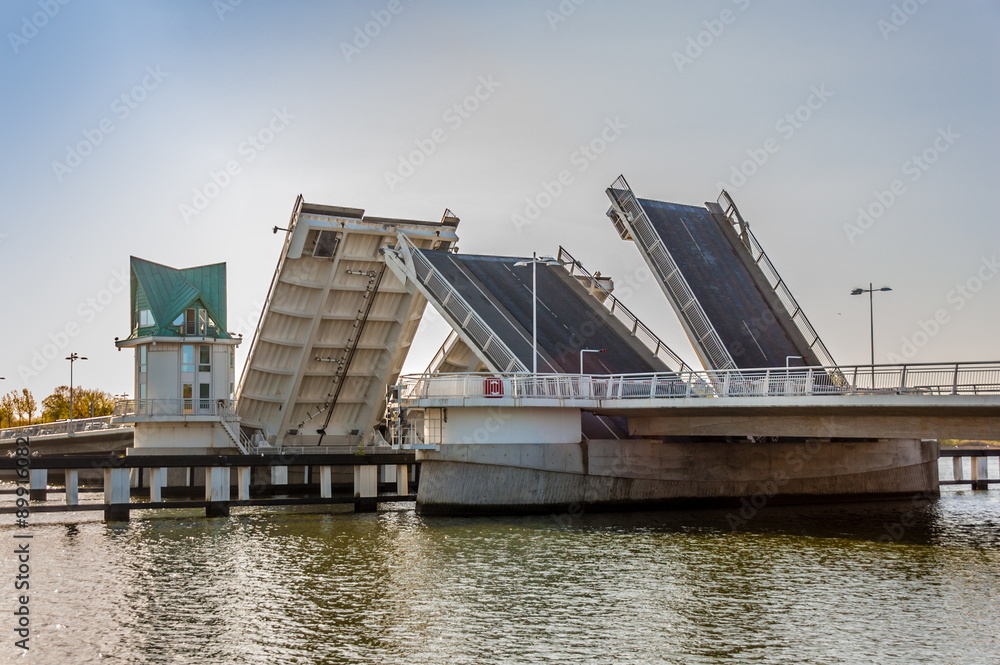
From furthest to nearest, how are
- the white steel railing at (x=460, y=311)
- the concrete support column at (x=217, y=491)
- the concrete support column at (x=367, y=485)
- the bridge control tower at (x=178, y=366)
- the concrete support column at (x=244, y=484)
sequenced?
1. the bridge control tower at (x=178, y=366)
2. the white steel railing at (x=460, y=311)
3. the concrete support column at (x=367, y=485)
4. the concrete support column at (x=244, y=484)
5. the concrete support column at (x=217, y=491)

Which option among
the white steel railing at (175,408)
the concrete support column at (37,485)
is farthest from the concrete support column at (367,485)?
the concrete support column at (37,485)

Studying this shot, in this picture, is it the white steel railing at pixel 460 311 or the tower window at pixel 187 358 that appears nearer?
the white steel railing at pixel 460 311

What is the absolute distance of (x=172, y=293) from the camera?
4594 cm

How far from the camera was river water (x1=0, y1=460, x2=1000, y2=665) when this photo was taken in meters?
17.0

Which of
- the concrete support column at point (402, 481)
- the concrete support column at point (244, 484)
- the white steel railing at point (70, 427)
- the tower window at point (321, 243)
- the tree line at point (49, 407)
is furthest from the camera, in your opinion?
the tree line at point (49, 407)

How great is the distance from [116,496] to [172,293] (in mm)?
→ 13961

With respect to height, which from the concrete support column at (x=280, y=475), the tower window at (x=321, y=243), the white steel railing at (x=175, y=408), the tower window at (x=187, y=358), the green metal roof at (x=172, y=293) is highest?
the tower window at (x=321, y=243)

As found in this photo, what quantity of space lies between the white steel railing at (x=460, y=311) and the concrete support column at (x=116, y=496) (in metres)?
11.4

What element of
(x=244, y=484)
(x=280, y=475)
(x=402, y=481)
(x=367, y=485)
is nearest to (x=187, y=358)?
(x=280, y=475)

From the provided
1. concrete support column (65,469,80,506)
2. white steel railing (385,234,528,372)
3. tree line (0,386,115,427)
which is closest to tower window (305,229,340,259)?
white steel railing (385,234,528,372)

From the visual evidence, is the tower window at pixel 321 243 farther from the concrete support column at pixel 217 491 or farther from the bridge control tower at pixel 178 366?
the concrete support column at pixel 217 491

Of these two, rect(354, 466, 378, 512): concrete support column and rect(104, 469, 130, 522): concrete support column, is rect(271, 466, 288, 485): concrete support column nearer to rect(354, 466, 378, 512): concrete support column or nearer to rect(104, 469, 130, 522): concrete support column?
rect(354, 466, 378, 512): concrete support column

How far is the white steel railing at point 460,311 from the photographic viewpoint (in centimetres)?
3675

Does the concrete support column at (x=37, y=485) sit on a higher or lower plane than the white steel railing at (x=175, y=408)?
lower
